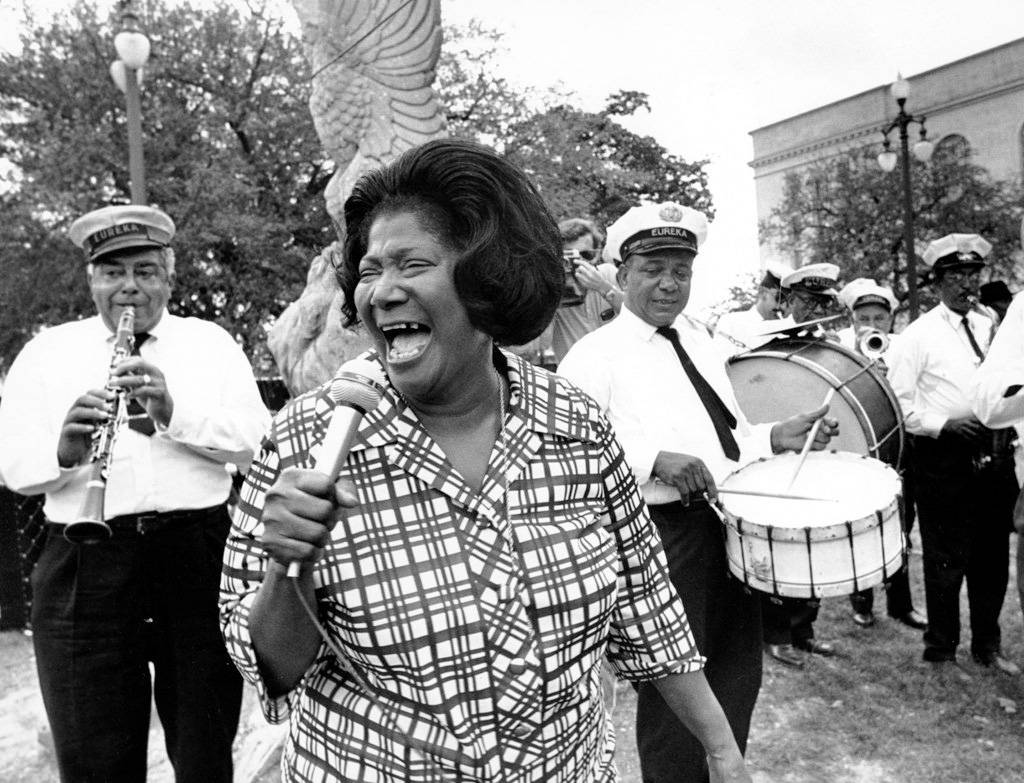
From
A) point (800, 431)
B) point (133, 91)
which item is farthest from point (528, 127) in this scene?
point (800, 431)

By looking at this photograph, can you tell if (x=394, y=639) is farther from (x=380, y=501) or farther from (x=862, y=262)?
(x=862, y=262)

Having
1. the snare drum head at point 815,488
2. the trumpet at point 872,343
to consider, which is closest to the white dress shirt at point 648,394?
the snare drum head at point 815,488

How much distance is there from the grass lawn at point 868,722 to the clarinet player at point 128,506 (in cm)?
134

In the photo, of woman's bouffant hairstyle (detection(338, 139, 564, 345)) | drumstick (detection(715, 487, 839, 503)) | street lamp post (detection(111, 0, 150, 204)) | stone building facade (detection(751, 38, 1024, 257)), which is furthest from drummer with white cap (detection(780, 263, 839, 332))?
stone building facade (detection(751, 38, 1024, 257))

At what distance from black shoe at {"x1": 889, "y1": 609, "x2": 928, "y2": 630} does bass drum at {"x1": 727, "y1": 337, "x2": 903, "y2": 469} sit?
268cm

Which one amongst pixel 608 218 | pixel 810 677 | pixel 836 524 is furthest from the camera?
pixel 608 218

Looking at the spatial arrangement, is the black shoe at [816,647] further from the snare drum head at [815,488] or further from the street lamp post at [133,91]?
the street lamp post at [133,91]

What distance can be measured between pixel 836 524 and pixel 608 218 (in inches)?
862

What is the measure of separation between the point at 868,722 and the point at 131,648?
3.59m

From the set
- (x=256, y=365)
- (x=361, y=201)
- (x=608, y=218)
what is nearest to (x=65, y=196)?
(x=256, y=365)

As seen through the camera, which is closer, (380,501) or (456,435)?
(380,501)

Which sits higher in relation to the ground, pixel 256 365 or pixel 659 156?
pixel 659 156

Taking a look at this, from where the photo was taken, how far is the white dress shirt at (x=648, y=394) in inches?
128

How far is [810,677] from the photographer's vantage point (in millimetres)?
5137
